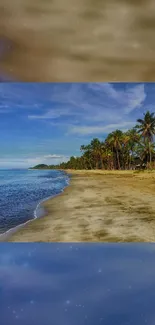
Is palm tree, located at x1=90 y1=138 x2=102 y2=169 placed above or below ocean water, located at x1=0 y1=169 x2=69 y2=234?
above

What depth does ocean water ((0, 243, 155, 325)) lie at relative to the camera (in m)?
1.64

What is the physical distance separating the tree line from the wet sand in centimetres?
2460

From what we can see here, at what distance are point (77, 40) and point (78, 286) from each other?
215 cm

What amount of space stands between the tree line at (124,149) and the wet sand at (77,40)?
24.6 metres

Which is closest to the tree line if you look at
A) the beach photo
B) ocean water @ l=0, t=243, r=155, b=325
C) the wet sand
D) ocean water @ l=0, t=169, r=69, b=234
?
the beach photo

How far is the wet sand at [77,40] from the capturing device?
2445mm

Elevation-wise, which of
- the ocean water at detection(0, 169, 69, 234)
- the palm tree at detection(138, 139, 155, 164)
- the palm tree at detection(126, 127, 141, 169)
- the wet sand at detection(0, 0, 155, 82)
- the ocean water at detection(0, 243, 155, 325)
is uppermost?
the palm tree at detection(126, 127, 141, 169)

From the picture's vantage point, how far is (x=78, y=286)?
210 cm

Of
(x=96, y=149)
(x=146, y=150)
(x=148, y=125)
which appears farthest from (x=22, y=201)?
(x=96, y=149)

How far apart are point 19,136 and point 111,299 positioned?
2418 inches

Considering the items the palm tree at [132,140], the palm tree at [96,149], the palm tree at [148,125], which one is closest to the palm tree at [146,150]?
the palm tree at [148,125]

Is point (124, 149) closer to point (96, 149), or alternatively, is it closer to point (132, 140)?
point (132, 140)

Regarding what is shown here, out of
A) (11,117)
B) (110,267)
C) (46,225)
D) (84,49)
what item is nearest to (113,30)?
(84,49)

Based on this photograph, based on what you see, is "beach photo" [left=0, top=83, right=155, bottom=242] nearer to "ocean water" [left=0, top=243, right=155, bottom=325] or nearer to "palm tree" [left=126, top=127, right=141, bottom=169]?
"palm tree" [left=126, top=127, right=141, bottom=169]
